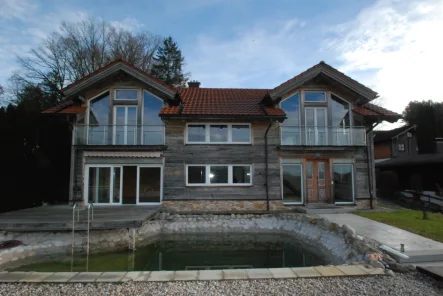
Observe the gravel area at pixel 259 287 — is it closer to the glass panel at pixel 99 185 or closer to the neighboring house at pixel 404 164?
the glass panel at pixel 99 185

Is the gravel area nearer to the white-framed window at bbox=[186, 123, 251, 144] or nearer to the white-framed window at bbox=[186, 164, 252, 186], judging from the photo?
the white-framed window at bbox=[186, 164, 252, 186]

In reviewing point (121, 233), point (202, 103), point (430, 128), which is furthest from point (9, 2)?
point (430, 128)

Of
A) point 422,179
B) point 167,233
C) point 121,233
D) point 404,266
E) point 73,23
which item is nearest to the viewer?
point 404,266

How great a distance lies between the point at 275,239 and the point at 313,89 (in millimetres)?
8345

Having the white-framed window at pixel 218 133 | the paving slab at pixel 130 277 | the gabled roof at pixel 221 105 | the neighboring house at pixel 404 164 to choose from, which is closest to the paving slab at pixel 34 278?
the paving slab at pixel 130 277

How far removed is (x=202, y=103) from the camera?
14727 mm

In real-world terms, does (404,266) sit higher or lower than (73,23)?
lower

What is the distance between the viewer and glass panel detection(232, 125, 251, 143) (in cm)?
1402

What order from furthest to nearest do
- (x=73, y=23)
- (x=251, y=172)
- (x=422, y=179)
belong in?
(x=73, y=23)
(x=422, y=179)
(x=251, y=172)

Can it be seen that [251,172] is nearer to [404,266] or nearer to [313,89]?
[313,89]

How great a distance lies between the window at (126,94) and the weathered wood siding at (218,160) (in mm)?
2412

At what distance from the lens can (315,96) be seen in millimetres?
14531

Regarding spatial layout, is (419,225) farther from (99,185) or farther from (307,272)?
(99,185)

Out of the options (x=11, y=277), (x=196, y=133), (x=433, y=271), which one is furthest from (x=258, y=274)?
A: (x=196, y=133)
